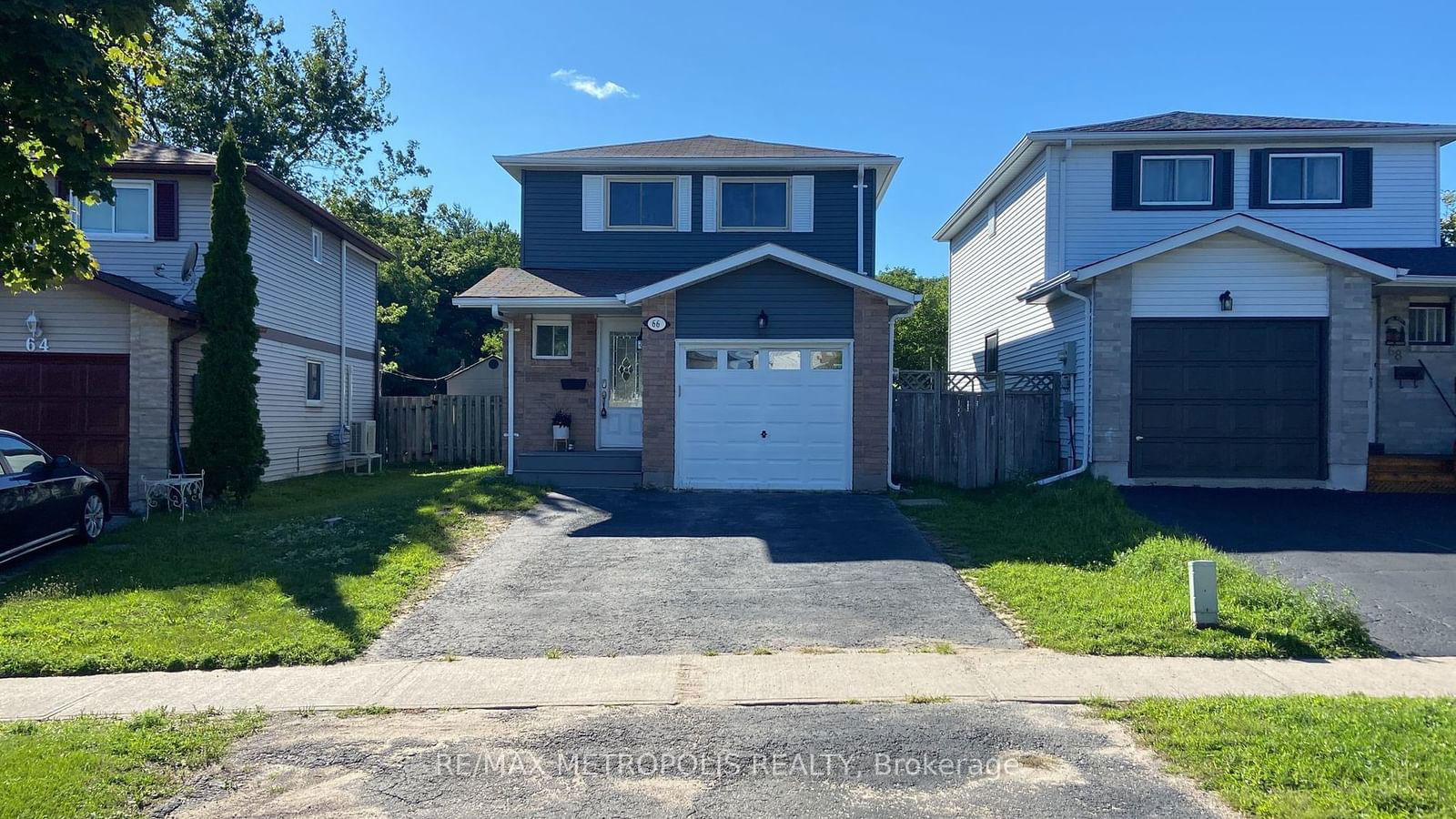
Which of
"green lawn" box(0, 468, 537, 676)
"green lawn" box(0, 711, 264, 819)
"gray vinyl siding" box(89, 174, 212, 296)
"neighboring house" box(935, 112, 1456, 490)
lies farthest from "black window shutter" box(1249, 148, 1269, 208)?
"gray vinyl siding" box(89, 174, 212, 296)

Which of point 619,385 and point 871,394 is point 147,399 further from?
point 871,394

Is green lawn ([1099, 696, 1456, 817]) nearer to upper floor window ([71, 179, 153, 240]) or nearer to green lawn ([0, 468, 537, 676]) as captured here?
green lawn ([0, 468, 537, 676])

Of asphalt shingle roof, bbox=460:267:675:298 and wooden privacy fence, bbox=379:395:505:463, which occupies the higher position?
asphalt shingle roof, bbox=460:267:675:298

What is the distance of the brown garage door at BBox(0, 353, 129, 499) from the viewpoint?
42.4ft

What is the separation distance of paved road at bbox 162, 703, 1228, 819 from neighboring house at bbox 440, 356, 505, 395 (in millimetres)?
21552

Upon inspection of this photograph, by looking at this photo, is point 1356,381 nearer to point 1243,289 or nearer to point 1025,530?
point 1243,289

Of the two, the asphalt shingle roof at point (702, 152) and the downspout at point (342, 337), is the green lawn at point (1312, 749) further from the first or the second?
the downspout at point (342, 337)

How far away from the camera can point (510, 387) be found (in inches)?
611

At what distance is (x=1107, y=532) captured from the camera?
10172 mm

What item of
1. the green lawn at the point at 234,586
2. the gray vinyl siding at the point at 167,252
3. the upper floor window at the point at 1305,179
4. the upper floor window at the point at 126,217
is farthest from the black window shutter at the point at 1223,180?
the upper floor window at the point at 126,217

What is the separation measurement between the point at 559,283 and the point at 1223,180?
12.1 m

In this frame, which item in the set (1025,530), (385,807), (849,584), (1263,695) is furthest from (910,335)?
(385,807)

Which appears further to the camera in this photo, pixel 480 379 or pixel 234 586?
pixel 480 379

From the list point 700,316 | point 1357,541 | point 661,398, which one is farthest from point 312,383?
point 1357,541
